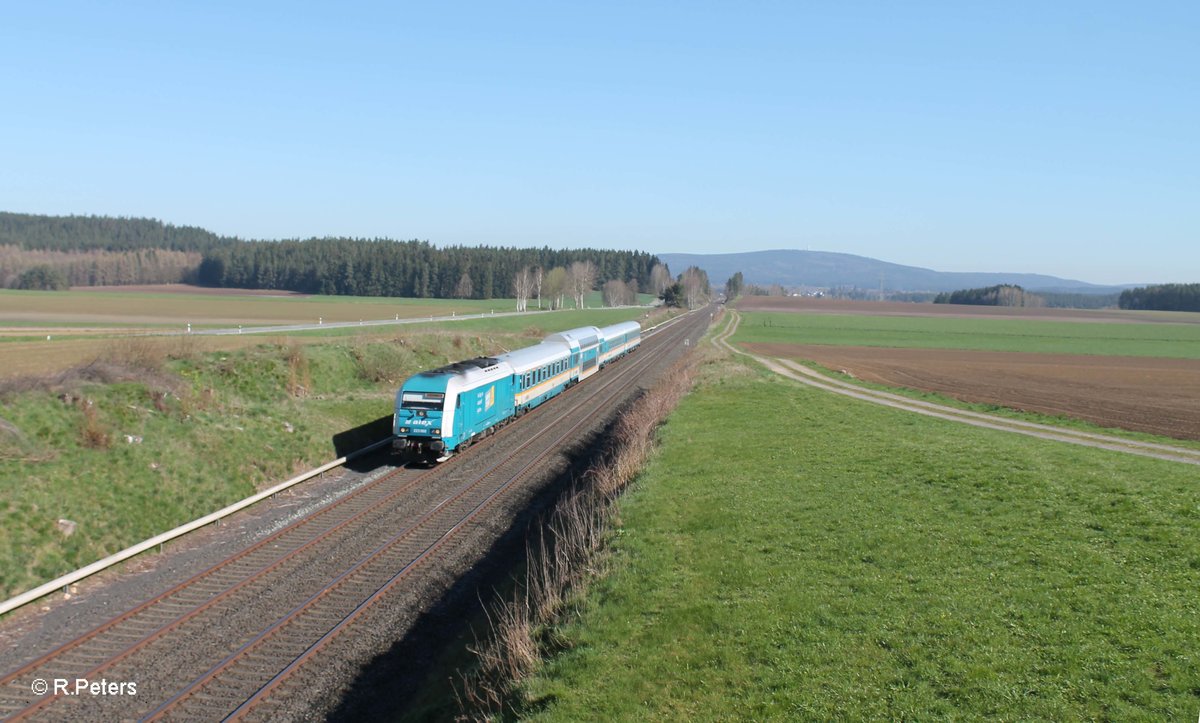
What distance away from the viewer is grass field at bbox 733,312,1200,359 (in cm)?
9125

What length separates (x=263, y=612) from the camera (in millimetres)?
15367

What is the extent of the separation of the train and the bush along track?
198 inches

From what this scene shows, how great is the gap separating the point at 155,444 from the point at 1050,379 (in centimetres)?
5958

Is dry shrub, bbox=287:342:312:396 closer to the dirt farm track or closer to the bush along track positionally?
the bush along track

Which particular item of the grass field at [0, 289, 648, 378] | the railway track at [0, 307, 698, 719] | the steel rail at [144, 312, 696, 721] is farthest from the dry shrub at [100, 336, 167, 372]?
the steel rail at [144, 312, 696, 721]

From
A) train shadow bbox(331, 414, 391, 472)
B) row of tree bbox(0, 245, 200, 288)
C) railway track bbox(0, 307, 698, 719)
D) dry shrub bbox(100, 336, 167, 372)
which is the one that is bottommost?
railway track bbox(0, 307, 698, 719)

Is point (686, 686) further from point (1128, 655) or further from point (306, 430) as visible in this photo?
point (306, 430)

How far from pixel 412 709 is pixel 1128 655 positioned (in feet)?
34.8

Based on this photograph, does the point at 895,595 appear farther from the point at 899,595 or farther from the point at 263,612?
the point at 263,612

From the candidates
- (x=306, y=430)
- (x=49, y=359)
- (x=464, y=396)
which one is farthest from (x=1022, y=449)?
(x=49, y=359)

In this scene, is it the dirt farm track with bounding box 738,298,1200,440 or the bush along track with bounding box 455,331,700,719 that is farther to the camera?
the dirt farm track with bounding box 738,298,1200,440

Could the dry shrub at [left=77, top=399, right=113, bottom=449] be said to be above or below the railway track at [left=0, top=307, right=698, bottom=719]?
above

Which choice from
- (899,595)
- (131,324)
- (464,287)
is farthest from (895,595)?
(464,287)

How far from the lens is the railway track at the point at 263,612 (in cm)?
1225
